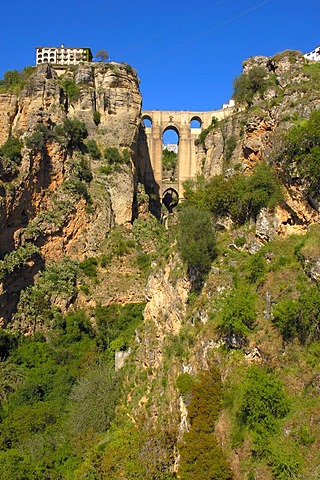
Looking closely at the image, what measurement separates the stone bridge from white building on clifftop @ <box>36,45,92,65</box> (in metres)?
8.11

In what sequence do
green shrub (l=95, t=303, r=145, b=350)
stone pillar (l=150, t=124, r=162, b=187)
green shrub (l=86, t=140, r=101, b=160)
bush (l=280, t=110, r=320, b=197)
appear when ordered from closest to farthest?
bush (l=280, t=110, r=320, b=197) < green shrub (l=95, t=303, r=145, b=350) < green shrub (l=86, t=140, r=101, b=160) < stone pillar (l=150, t=124, r=162, b=187)

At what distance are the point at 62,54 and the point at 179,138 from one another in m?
15.0

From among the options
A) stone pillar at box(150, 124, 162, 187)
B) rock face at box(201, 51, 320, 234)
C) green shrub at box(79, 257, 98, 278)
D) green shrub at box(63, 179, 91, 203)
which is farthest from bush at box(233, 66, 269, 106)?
stone pillar at box(150, 124, 162, 187)

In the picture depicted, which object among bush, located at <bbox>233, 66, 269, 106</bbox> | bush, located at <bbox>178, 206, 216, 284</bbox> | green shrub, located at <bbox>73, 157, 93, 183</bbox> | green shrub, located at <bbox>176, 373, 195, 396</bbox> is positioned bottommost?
green shrub, located at <bbox>176, 373, 195, 396</bbox>

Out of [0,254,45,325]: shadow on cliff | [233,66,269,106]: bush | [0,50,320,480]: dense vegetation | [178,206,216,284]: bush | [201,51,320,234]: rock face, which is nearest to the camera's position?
[0,50,320,480]: dense vegetation

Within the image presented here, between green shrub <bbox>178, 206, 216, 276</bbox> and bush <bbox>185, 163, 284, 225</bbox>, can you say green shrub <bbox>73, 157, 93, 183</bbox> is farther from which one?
green shrub <bbox>178, 206, 216, 276</bbox>

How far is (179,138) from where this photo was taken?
51719 millimetres

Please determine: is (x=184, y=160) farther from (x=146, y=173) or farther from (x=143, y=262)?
(x=143, y=262)

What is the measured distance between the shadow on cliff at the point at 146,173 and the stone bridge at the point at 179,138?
632 millimetres

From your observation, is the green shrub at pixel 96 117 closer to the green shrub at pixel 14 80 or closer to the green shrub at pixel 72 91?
the green shrub at pixel 72 91

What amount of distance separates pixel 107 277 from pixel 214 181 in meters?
14.1

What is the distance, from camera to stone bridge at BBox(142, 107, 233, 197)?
5088 centimetres

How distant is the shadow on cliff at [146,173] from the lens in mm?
45688

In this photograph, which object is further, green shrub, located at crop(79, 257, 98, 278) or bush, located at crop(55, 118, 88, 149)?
bush, located at crop(55, 118, 88, 149)
